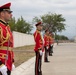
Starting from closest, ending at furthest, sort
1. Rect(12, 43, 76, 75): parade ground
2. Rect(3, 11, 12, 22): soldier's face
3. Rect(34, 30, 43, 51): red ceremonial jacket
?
Rect(3, 11, 12, 22): soldier's face, Rect(34, 30, 43, 51): red ceremonial jacket, Rect(12, 43, 76, 75): parade ground

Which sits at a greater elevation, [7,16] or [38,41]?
[7,16]

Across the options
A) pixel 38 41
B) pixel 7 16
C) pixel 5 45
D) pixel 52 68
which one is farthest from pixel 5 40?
pixel 52 68

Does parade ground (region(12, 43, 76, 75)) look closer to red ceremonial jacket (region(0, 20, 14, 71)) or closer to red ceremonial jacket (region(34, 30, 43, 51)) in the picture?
red ceremonial jacket (region(34, 30, 43, 51))

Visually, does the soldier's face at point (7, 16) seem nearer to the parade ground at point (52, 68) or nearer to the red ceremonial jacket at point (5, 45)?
the red ceremonial jacket at point (5, 45)

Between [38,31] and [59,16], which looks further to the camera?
[59,16]

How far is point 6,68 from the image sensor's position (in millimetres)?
5457

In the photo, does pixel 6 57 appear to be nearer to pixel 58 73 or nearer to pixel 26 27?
pixel 58 73

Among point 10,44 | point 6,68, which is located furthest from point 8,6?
point 6,68

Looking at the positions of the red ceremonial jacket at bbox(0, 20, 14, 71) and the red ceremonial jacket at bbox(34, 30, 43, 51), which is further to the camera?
the red ceremonial jacket at bbox(34, 30, 43, 51)

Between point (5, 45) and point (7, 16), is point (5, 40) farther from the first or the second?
point (7, 16)

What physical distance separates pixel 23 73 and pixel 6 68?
6.77 m

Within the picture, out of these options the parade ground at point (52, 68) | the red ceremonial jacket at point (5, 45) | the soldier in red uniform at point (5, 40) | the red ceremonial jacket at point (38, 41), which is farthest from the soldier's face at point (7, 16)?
the parade ground at point (52, 68)

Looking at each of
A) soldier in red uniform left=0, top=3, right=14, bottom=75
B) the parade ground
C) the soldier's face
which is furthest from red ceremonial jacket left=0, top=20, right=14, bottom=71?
the parade ground

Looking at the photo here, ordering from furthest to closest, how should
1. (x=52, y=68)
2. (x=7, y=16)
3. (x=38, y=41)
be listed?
(x=52, y=68)
(x=38, y=41)
(x=7, y=16)
